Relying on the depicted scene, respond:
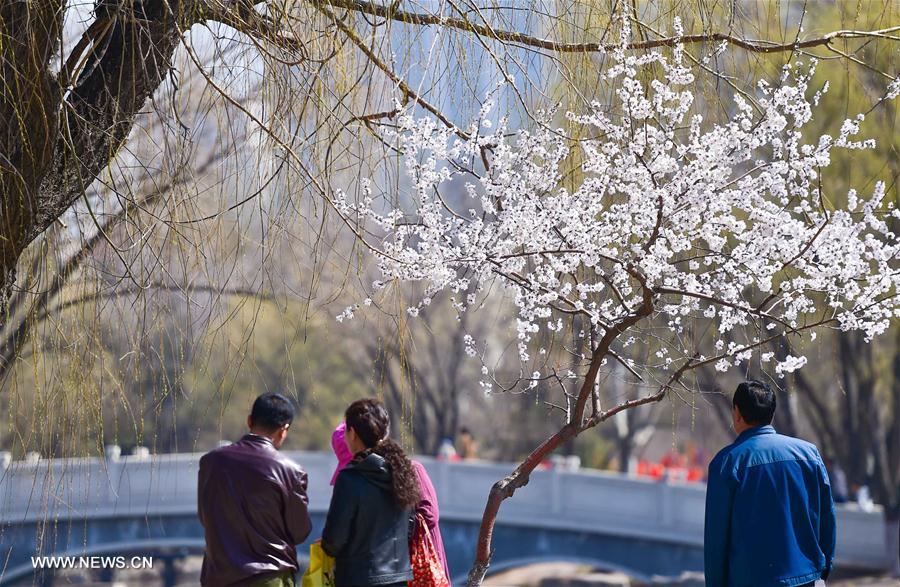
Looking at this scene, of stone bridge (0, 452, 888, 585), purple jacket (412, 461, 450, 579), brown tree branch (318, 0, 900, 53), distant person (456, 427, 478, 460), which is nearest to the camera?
purple jacket (412, 461, 450, 579)

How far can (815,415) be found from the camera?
19828 mm

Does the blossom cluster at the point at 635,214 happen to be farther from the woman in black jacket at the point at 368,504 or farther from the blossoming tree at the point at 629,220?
the woman in black jacket at the point at 368,504

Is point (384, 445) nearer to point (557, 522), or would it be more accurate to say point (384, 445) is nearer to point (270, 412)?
point (270, 412)

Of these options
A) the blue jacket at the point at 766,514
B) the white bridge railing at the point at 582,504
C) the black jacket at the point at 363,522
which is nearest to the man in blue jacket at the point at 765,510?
the blue jacket at the point at 766,514

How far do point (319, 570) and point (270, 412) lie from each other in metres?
0.52

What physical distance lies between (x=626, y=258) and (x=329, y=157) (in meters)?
1.03

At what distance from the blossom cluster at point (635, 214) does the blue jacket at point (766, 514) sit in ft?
1.37

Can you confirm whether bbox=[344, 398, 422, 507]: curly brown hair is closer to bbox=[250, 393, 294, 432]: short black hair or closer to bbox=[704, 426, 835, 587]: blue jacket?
bbox=[250, 393, 294, 432]: short black hair

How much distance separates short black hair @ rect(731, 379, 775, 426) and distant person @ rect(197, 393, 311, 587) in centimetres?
141

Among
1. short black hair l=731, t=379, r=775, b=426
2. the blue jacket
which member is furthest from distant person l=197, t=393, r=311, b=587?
short black hair l=731, t=379, r=775, b=426

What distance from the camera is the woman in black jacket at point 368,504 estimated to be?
10.9 feet

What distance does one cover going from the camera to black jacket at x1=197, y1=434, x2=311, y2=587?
3.40 metres

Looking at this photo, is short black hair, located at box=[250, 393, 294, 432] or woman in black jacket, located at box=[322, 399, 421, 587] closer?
woman in black jacket, located at box=[322, 399, 421, 587]

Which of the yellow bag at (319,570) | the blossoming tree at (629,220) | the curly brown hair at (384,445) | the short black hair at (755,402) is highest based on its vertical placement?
the blossoming tree at (629,220)
